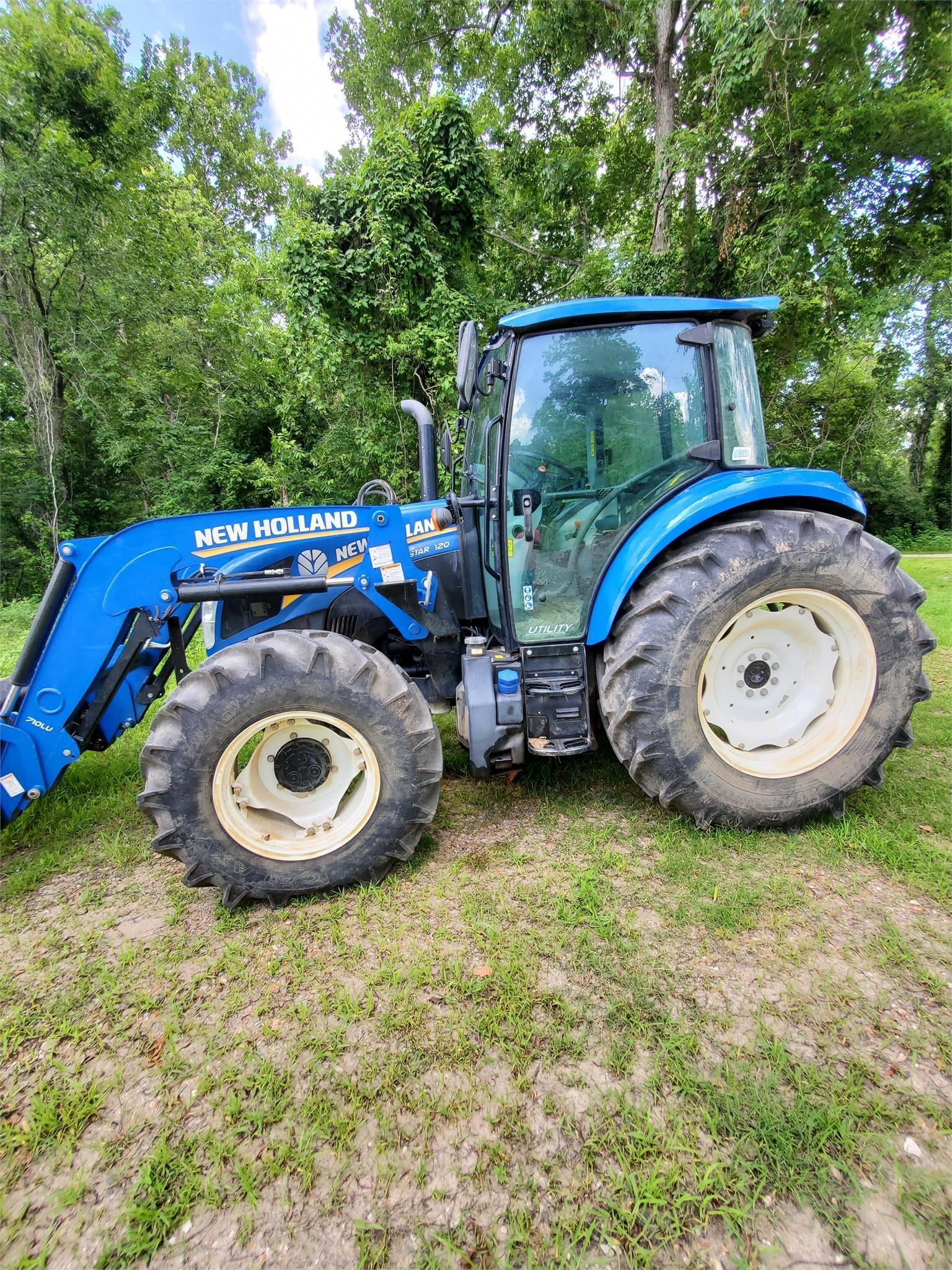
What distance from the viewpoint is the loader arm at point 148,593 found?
7.48 feet

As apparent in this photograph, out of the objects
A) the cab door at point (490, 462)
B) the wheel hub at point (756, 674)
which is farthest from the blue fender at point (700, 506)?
the wheel hub at point (756, 674)

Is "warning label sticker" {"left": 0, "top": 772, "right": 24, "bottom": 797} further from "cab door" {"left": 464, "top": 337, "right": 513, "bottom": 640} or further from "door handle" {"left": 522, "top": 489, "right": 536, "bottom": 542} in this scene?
"door handle" {"left": 522, "top": 489, "right": 536, "bottom": 542}

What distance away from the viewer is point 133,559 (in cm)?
237

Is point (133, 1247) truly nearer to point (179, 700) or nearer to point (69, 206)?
point (179, 700)

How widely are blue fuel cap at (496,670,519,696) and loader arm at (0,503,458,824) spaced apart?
1.99 feet

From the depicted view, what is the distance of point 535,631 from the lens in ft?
8.87

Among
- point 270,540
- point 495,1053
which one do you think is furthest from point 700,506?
point 495,1053

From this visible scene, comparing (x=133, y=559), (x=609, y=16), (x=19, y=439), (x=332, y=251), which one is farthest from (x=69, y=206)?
(x=133, y=559)

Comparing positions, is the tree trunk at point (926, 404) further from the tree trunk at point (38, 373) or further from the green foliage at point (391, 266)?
the tree trunk at point (38, 373)

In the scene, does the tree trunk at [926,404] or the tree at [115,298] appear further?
the tree trunk at [926,404]

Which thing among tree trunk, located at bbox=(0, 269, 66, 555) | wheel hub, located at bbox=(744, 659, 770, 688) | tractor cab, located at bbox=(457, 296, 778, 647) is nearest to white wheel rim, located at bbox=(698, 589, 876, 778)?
wheel hub, located at bbox=(744, 659, 770, 688)

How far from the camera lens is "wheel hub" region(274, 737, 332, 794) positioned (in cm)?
235

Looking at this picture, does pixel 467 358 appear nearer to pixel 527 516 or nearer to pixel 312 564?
pixel 527 516

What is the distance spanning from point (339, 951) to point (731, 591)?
6.65ft
